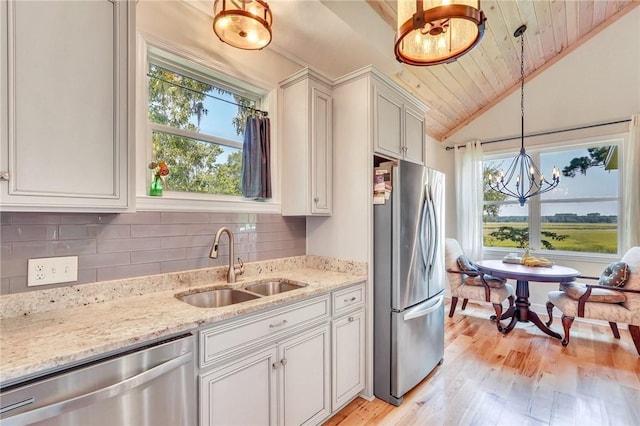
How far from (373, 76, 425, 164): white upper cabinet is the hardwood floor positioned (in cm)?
A: 185

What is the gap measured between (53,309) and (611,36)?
5.95m

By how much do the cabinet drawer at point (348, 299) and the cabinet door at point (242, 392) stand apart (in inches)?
21.2

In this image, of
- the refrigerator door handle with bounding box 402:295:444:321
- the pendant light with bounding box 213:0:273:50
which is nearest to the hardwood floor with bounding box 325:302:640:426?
the refrigerator door handle with bounding box 402:295:444:321

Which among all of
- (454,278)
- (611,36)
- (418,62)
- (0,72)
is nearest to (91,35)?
(0,72)

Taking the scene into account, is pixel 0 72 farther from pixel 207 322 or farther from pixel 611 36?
pixel 611 36

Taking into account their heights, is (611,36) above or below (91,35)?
above

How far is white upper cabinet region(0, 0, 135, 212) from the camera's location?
3.44 ft

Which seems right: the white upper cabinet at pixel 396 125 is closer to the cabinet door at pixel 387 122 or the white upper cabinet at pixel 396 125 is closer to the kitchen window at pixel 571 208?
the cabinet door at pixel 387 122

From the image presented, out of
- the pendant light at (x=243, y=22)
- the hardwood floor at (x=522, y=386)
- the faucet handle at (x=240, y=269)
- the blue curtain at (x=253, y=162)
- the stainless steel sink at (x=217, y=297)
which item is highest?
the pendant light at (x=243, y=22)

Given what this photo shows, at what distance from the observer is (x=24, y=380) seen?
0.87 metres

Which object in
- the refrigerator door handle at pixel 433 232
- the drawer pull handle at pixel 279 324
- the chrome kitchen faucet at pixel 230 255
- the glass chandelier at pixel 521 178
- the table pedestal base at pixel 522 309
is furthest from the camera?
the glass chandelier at pixel 521 178

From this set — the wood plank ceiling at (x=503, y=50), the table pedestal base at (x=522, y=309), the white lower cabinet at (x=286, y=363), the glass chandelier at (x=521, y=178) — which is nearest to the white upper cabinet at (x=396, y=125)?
the wood plank ceiling at (x=503, y=50)

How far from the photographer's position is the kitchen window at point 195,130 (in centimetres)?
183

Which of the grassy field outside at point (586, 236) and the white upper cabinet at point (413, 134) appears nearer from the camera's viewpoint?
the white upper cabinet at point (413, 134)
